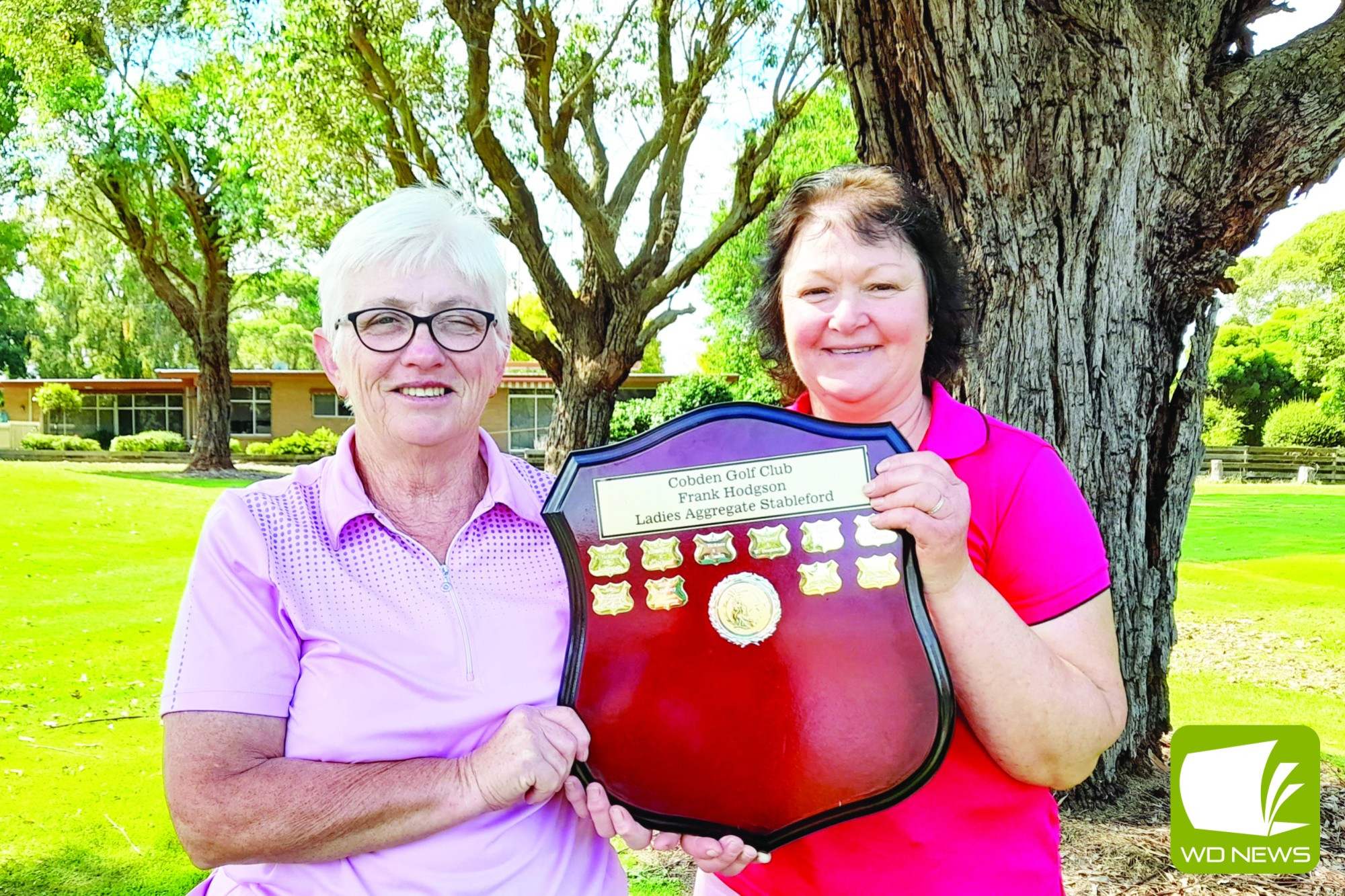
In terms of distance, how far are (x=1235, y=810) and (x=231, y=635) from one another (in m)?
3.47

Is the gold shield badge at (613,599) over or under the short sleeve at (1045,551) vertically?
under

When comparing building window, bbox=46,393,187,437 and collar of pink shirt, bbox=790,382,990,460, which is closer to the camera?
collar of pink shirt, bbox=790,382,990,460

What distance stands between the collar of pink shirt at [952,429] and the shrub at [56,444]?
2806cm

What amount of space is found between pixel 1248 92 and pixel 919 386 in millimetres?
2599

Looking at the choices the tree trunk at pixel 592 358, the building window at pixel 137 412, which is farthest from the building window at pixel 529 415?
the tree trunk at pixel 592 358

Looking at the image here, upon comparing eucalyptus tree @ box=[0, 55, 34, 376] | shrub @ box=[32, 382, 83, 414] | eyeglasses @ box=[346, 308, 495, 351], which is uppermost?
eucalyptus tree @ box=[0, 55, 34, 376]

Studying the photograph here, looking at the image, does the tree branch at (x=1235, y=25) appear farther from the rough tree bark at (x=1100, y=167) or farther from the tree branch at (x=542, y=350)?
the tree branch at (x=542, y=350)

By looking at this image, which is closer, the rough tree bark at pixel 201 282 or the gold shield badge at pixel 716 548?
the gold shield badge at pixel 716 548

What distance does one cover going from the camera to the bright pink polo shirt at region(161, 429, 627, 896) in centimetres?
136

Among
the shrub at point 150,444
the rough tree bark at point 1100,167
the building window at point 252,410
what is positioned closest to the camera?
the rough tree bark at point 1100,167

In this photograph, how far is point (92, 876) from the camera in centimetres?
347

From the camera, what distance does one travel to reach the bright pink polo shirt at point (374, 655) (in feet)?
4.46

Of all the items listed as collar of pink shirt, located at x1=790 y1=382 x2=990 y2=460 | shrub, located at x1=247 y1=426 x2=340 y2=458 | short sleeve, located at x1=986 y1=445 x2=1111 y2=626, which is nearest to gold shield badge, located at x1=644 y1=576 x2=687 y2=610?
collar of pink shirt, located at x1=790 y1=382 x2=990 y2=460

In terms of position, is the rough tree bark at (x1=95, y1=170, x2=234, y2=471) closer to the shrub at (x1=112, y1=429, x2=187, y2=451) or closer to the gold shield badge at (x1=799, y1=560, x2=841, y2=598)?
the shrub at (x1=112, y1=429, x2=187, y2=451)
